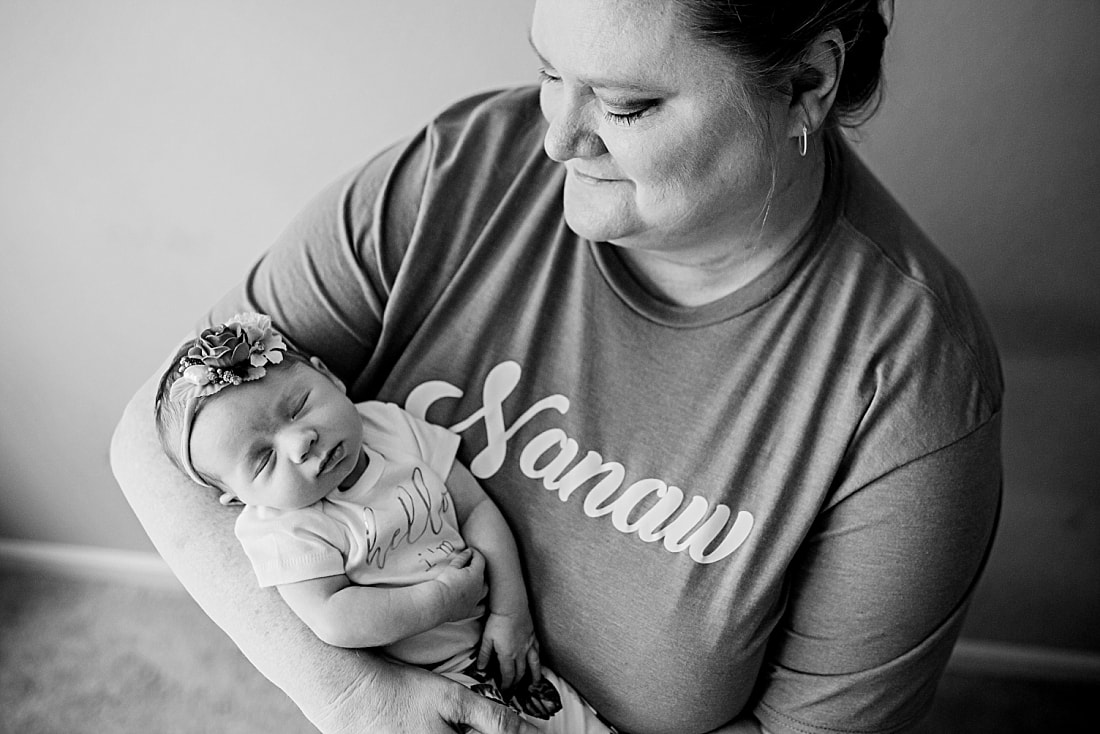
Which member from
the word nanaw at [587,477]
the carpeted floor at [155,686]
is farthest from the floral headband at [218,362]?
the carpeted floor at [155,686]

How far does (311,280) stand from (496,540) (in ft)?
1.33

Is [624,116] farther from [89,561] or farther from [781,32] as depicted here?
[89,561]

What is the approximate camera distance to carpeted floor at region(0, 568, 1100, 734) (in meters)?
2.14

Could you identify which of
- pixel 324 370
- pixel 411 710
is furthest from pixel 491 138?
pixel 411 710

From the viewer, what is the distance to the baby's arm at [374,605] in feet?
3.85

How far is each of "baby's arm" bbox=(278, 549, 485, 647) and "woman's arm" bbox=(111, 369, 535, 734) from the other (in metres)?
0.04

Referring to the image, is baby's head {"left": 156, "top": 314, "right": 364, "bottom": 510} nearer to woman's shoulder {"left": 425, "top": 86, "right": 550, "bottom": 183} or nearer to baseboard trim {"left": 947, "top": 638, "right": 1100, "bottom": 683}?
woman's shoulder {"left": 425, "top": 86, "right": 550, "bottom": 183}

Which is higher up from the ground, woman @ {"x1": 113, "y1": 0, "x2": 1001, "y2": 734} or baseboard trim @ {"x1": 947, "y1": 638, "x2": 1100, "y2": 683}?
woman @ {"x1": 113, "y1": 0, "x2": 1001, "y2": 734}

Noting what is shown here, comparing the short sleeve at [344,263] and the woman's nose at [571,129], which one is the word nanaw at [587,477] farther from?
the woman's nose at [571,129]

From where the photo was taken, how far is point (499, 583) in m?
1.26

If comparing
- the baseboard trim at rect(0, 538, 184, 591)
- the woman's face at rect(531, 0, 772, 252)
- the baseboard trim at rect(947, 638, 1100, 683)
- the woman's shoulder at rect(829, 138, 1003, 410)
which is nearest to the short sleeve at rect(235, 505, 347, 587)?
the woman's face at rect(531, 0, 772, 252)

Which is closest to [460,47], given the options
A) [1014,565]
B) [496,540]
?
[496,540]

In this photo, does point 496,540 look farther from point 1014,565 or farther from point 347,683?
point 1014,565

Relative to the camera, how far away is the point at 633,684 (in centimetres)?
125
